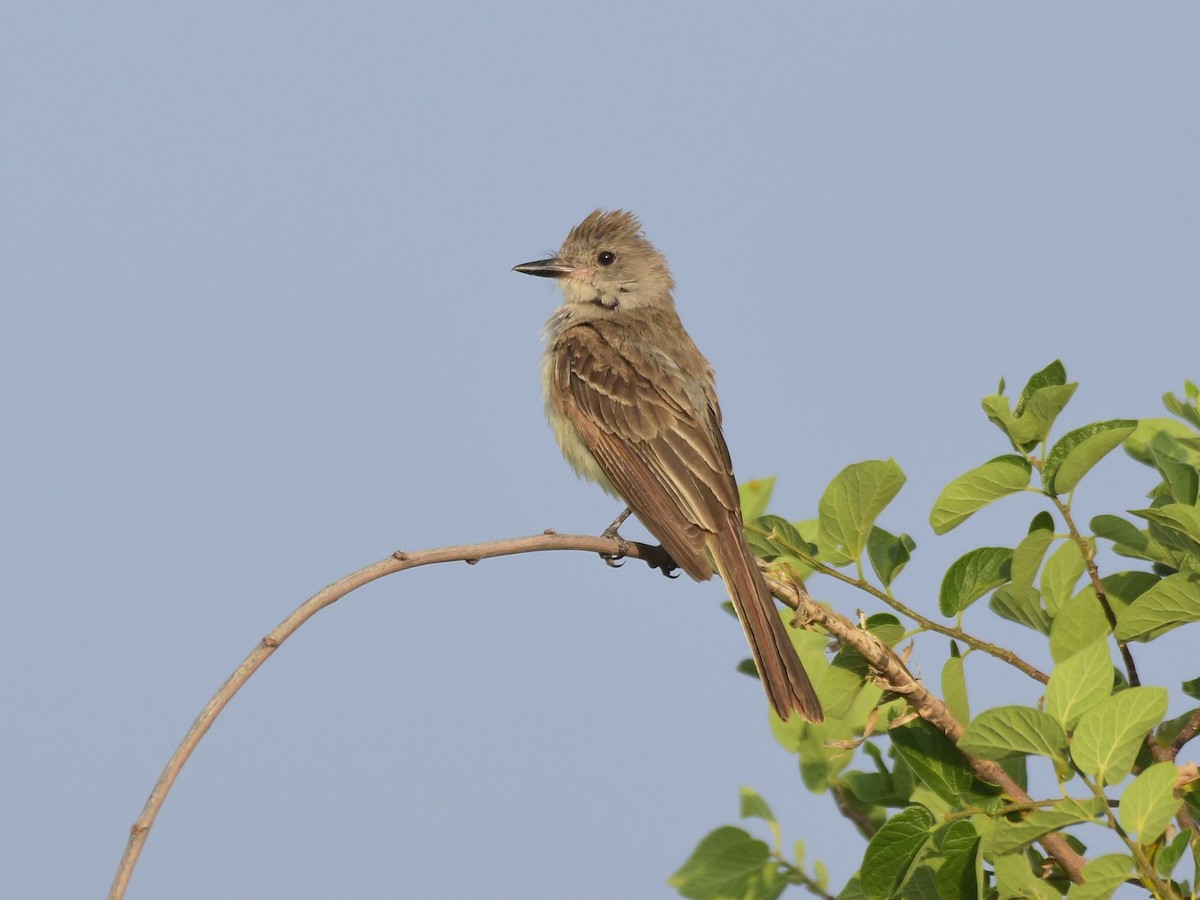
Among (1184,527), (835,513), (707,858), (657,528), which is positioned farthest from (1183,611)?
(657,528)

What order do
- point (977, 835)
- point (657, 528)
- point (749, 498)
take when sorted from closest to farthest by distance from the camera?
1. point (977, 835)
2. point (749, 498)
3. point (657, 528)

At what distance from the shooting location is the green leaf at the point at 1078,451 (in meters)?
3.09

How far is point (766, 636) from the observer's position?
4141 mm

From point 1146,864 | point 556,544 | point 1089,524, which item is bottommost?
point 1146,864

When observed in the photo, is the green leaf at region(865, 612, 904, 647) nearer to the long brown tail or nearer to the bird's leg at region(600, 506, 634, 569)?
the long brown tail

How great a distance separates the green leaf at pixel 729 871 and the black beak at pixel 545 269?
14.8ft

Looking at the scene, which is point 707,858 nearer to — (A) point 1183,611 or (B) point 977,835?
(B) point 977,835

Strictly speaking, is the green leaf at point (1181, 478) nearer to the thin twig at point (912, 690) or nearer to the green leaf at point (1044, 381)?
the green leaf at point (1044, 381)

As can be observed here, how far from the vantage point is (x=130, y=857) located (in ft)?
7.49

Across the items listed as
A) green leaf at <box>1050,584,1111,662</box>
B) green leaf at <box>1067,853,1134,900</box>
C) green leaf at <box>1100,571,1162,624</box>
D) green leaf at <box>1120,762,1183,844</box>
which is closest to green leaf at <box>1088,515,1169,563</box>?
green leaf at <box>1100,571,1162,624</box>

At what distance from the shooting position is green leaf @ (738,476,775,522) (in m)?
4.20

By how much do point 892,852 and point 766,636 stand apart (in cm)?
132

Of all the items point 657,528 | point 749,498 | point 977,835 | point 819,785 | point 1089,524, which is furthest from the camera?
point 657,528

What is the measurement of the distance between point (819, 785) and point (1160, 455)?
1.18 metres
